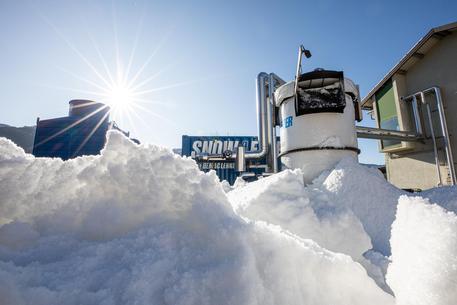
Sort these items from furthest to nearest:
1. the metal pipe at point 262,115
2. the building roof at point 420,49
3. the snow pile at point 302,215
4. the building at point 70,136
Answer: the building at point 70,136
the metal pipe at point 262,115
the building roof at point 420,49
the snow pile at point 302,215

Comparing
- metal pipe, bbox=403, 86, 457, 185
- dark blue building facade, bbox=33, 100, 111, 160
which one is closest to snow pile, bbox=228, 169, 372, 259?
metal pipe, bbox=403, 86, 457, 185

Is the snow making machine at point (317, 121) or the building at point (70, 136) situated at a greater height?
the building at point (70, 136)

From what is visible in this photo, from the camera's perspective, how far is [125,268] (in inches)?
29.6

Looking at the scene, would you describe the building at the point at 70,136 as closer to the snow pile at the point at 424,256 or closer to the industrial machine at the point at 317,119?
the industrial machine at the point at 317,119

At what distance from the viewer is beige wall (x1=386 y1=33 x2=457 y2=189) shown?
254 inches

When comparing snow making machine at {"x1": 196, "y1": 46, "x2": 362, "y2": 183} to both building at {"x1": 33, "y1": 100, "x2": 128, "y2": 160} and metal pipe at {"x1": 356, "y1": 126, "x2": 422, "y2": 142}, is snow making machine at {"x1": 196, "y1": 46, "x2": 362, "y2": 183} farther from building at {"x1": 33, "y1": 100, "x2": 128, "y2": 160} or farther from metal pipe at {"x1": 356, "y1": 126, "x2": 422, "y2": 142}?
building at {"x1": 33, "y1": 100, "x2": 128, "y2": 160}

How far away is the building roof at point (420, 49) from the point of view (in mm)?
6409

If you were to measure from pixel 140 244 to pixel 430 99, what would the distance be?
9.16 metres

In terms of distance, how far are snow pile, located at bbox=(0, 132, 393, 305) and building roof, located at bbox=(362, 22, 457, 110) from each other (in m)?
8.67

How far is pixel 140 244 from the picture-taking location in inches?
32.5

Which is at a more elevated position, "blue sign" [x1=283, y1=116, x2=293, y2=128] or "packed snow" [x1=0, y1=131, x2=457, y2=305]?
"blue sign" [x1=283, y1=116, x2=293, y2=128]

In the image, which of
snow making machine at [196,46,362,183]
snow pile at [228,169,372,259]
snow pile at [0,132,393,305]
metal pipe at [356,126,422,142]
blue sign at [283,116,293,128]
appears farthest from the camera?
metal pipe at [356,126,422,142]

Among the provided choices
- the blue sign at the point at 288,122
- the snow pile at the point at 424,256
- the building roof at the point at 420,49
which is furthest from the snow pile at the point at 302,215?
the building roof at the point at 420,49

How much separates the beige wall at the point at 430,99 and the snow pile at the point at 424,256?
296 inches
